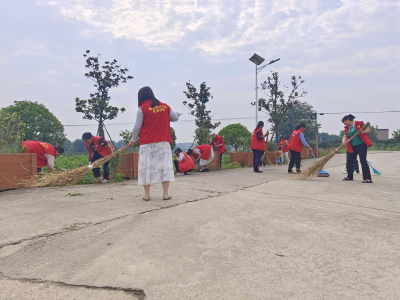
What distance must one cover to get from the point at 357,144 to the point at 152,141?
15.6 feet

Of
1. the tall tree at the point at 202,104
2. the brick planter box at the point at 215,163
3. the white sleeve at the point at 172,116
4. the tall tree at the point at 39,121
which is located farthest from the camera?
the tall tree at the point at 39,121

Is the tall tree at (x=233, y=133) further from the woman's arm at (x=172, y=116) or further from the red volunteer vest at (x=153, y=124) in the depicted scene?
the red volunteer vest at (x=153, y=124)

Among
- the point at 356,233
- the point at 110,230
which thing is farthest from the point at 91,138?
the point at 356,233

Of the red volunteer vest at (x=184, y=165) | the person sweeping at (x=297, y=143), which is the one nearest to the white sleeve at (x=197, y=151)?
the red volunteer vest at (x=184, y=165)

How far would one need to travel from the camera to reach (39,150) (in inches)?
243

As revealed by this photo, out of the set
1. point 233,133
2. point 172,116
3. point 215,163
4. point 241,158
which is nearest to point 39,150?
point 172,116

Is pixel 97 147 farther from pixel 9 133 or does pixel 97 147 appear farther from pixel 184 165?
pixel 184 165

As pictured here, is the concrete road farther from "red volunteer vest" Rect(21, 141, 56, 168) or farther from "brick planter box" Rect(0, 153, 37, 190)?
"red volunteer vest" Rect(21, 141, 56, 168)

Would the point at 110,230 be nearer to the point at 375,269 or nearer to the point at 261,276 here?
the point at 261,276

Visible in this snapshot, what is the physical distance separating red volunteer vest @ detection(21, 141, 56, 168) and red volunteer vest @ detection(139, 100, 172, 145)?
302 centimetres

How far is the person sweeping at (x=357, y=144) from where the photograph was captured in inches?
250

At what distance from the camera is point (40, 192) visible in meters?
5.09

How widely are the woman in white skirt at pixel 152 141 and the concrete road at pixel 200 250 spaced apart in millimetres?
380

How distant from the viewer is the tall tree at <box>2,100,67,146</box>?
126ft
